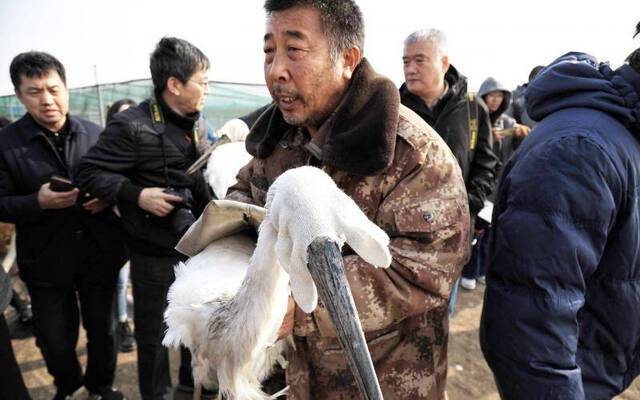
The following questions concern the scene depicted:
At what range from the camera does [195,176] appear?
11.0ft

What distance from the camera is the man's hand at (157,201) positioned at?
2.98m

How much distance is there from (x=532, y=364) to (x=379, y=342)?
0.60 metres

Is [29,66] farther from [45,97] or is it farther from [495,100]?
[495,100]

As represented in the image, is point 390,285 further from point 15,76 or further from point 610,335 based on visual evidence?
point 15,76

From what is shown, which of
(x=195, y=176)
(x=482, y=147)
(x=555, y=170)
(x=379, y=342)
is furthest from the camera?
(x=482, y=147)

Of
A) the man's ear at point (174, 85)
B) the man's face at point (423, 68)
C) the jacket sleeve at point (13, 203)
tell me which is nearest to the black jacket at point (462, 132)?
the man's face at point (423, 68)

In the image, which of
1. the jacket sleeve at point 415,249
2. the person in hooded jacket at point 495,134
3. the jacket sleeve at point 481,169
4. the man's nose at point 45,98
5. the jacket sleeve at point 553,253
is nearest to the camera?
the jacket sleeve at point 553,253

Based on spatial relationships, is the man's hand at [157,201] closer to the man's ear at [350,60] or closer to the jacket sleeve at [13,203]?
the jacket sleeve at [13,203]

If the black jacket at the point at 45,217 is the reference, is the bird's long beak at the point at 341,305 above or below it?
above

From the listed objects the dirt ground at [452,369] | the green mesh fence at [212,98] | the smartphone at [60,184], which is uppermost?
the smartphone at [60,184]

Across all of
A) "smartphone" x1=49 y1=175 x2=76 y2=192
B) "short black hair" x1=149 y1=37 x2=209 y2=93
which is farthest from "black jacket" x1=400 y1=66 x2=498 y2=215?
"smartphone" x1=49 y1=175 x2=76 y2=192

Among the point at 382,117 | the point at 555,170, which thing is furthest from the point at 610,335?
the point at 382,117

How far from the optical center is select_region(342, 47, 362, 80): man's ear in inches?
71.9

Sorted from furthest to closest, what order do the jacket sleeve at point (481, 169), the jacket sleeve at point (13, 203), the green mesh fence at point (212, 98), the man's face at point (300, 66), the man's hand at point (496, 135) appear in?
1. the green mesh fence at point (212, 98)
2. the man's hand at point (496, 135)
3. the jacket sleeve at point (481, 169)
4. the jacket sleeve at point (13, 203)
5. the man's face at point (300, 66)
